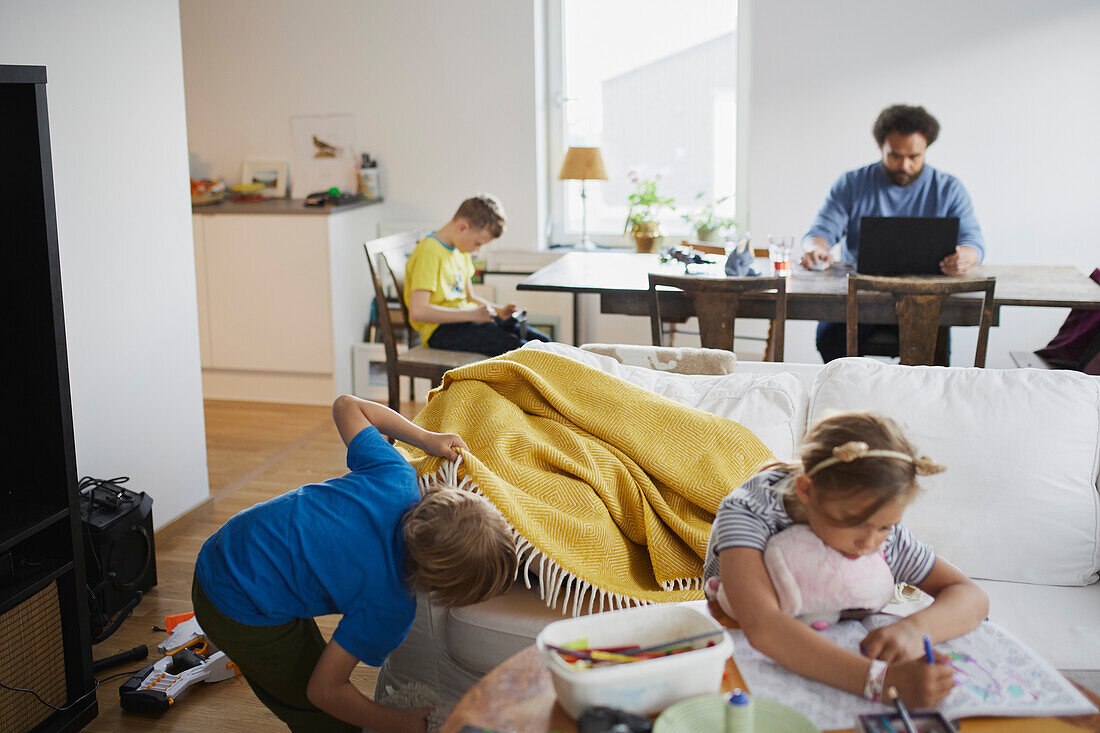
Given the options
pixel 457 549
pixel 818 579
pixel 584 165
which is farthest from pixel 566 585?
pixel 584 165

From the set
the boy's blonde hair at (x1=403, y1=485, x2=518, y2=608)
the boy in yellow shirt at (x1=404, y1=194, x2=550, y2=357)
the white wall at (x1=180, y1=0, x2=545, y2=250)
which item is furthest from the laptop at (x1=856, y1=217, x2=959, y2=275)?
the boy's blonde hair at (x1=403, y1=485, x2=518, y2=608)

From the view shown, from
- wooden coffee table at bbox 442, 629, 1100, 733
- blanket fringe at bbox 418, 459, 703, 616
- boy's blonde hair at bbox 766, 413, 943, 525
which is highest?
boy's blonde hair at bbox 766, 413, 943, 525

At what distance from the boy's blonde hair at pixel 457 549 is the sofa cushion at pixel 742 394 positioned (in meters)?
0.82

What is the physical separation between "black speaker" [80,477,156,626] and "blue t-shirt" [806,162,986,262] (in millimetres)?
2622

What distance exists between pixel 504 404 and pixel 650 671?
109 centimetres

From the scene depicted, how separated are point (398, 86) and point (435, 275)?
5.48ft

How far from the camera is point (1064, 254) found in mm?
4387

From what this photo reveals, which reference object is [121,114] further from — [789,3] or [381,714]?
[789,3]

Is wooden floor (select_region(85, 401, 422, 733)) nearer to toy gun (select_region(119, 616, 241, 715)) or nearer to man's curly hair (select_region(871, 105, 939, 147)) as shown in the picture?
toy gun (select_region(119, 616, 241, 715))

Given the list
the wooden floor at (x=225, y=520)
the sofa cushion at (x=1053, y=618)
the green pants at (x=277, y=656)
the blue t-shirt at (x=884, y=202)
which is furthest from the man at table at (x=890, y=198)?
the green pants at (x=277, y=656)

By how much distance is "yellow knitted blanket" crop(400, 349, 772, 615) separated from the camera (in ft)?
5.85

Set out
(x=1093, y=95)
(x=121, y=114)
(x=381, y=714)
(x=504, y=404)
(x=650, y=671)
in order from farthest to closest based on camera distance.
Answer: (x=1093, y=95)
(x=121, y=114)
(x=504, y=404)
(x=381, y=714)
(x=650, y=671)

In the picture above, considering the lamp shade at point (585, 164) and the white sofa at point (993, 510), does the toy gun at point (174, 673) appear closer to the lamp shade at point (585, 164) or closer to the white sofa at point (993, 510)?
the white sofa at point (993, 510)

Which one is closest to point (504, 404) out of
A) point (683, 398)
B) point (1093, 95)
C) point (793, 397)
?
point (683, 398)
